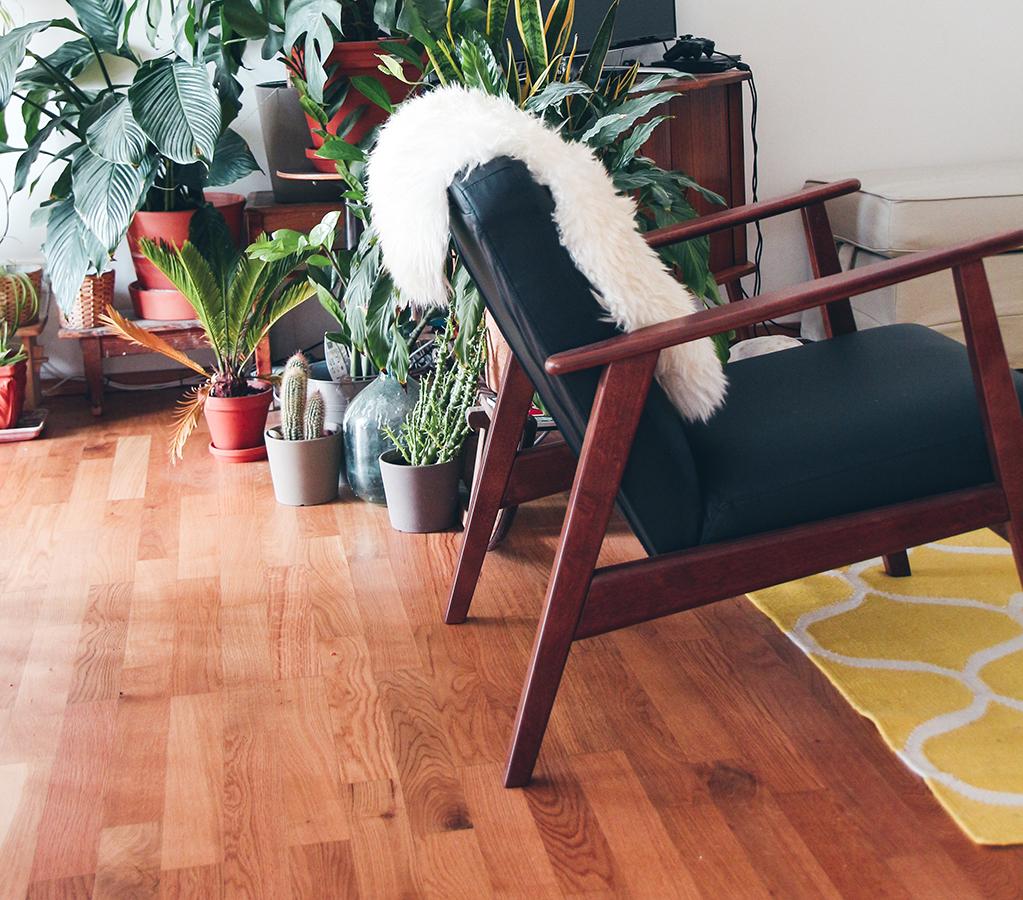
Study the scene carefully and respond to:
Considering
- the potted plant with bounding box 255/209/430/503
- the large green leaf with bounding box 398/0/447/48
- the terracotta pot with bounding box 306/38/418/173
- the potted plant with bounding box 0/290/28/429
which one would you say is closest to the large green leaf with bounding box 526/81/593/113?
the large green leaf with bounding box 398/0/447/48

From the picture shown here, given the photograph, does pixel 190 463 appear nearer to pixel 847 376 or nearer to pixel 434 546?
pixel 434 546

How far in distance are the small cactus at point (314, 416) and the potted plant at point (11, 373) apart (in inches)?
36.7

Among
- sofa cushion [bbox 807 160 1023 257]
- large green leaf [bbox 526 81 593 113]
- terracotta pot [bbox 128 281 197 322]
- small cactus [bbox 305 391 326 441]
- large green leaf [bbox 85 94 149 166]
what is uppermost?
large green leaf [bbox 526 81 593 113]

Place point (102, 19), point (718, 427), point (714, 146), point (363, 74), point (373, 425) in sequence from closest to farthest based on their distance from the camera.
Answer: point (718, 427)
point (373, 425)
point (363, 74)
point (102, 19)
point (714, 146)

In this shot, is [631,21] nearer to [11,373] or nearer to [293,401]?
[293,401]

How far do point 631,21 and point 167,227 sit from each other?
4.32 feet

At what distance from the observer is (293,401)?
2594mm

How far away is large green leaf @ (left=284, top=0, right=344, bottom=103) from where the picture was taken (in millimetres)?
2449

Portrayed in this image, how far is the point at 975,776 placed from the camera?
1590mm

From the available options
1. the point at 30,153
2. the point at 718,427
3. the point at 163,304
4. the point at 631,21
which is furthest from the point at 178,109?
the point at 718,427

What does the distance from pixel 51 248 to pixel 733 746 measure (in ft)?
6.69

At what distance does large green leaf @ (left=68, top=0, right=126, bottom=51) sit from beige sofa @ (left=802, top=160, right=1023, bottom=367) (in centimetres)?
200

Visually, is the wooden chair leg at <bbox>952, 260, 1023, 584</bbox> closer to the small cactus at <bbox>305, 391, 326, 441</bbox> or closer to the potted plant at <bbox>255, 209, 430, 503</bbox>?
the potted plant at <bbox>255, 209, 430, 503</bbox>

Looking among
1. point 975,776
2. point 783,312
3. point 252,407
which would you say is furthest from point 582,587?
point 252,407
